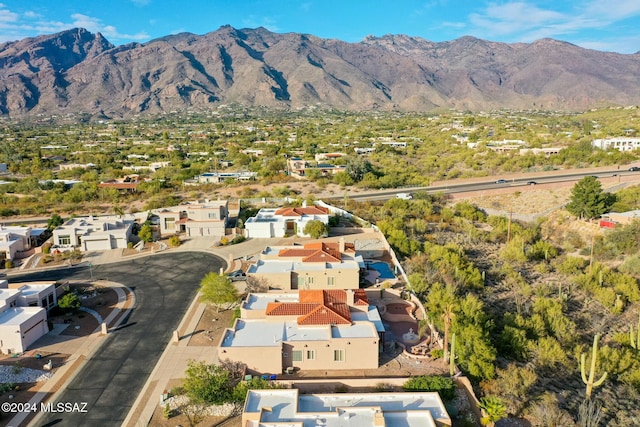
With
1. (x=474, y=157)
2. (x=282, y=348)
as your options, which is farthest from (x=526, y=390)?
(x=474, y=157)

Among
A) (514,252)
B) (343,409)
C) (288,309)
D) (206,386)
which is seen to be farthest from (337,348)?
(514,252)

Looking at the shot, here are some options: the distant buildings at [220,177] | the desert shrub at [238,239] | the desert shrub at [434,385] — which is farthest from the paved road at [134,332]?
the distant buildings at [220,177]

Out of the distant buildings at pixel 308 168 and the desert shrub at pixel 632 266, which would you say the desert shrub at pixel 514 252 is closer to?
the desert shrub at pixel 632 266

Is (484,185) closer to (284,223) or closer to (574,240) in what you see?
(574,240)

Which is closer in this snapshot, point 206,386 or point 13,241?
point 206,386

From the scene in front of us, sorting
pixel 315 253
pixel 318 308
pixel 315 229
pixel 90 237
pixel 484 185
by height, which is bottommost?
pixel 318 308

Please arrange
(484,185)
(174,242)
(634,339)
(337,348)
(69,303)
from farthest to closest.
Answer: (484,185), (174,242), (69,303), (634,339), (337,348)

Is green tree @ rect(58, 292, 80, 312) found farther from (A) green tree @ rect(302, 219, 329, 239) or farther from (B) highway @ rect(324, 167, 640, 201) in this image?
(B) highway @ rect(324, 167, 640, 201)
